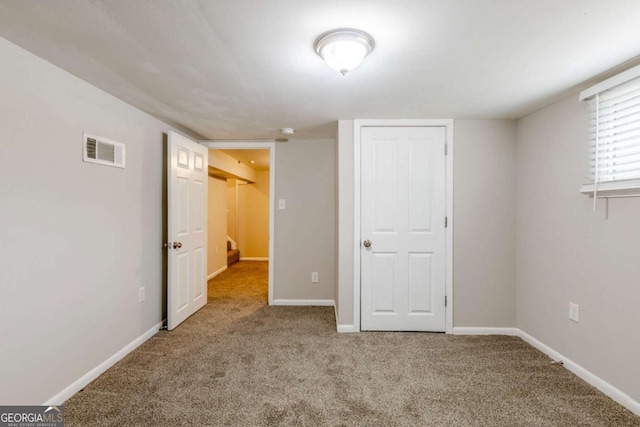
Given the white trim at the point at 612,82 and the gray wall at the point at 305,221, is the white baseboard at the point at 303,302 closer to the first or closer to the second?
the gray wall at the point at 305,221

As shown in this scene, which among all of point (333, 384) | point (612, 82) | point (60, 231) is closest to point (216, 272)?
point (60, 231)

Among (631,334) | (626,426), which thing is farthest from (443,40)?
(626,426)

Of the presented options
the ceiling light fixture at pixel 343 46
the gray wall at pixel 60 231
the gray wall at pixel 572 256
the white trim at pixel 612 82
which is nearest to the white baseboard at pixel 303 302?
the gray wall at pixel 60 231

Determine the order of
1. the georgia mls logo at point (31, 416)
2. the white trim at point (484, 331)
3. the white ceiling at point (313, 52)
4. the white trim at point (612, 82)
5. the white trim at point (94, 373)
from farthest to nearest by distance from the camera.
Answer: the white trim at point (484, 331) → the white trim at point (94, 373) → the white trim at point (612, 82) → the georgia mls logo at point (31, 416) → the white ceiling at point (313, 52)

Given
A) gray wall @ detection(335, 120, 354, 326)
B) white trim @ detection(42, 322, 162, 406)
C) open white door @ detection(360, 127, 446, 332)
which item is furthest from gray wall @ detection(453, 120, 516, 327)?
white trim @ detection(42, 322, 162, 406)

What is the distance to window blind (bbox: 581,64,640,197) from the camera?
183cm

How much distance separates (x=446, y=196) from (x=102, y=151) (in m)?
3.03

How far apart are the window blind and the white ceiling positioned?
6.9 inches

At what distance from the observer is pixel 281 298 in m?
3.96

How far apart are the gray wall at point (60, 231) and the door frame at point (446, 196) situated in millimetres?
2032

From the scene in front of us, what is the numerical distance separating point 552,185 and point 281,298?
3168 mm

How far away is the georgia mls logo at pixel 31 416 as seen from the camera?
5.26ft

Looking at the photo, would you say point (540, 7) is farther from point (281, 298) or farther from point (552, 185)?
point (281, 298)

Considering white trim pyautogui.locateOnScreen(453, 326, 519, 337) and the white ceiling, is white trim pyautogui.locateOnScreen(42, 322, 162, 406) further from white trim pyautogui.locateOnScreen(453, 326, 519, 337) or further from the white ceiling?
white trim pyautogui.locateOnScreen(453, 326, 519, 337)
